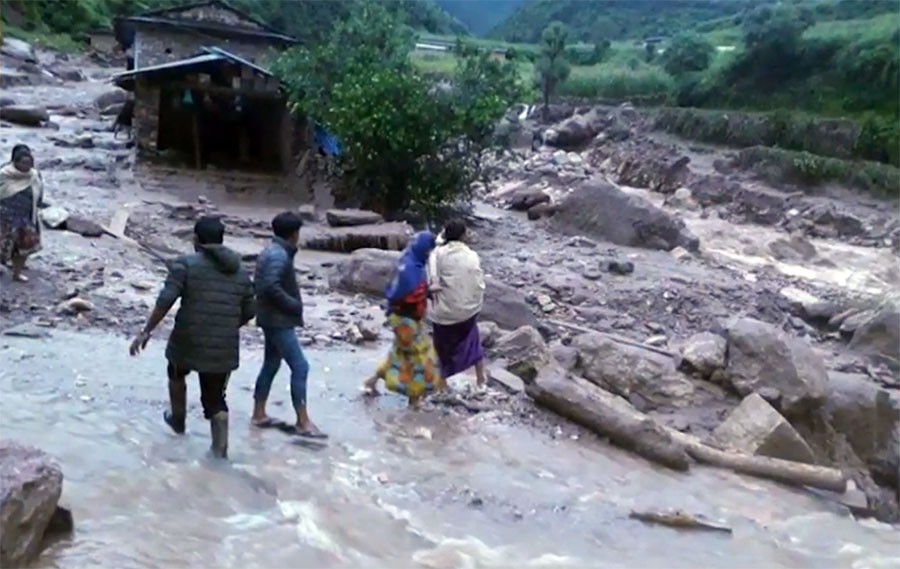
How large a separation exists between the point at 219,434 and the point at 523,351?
3.52 meters

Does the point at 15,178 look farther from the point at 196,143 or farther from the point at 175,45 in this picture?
the point at 175,45

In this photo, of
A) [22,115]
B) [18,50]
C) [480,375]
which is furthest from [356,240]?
[18,50]

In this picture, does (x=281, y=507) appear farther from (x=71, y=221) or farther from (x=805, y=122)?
(x=805, y=122)

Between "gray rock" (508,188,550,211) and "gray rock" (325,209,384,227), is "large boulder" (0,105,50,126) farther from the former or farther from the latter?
"gray rock" (325,209,384,227)

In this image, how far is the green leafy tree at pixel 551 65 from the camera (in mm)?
37219

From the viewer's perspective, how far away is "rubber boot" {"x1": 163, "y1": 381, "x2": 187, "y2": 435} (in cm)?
594

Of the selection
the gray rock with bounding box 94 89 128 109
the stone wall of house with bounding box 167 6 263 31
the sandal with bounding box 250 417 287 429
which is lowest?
the gray rock with bounding box 94 89 128 109

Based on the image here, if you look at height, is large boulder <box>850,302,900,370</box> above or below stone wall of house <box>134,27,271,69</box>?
below

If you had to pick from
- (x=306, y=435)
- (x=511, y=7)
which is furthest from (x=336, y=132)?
(x=511, y=7)

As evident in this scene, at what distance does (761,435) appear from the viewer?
7719 mm

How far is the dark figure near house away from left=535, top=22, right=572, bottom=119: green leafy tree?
17.9 metres

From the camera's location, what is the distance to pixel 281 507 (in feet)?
18.3

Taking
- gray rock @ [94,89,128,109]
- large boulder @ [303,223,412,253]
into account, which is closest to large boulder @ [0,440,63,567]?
large boulder @ [303,223,412,253]

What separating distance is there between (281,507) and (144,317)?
13.5ft
